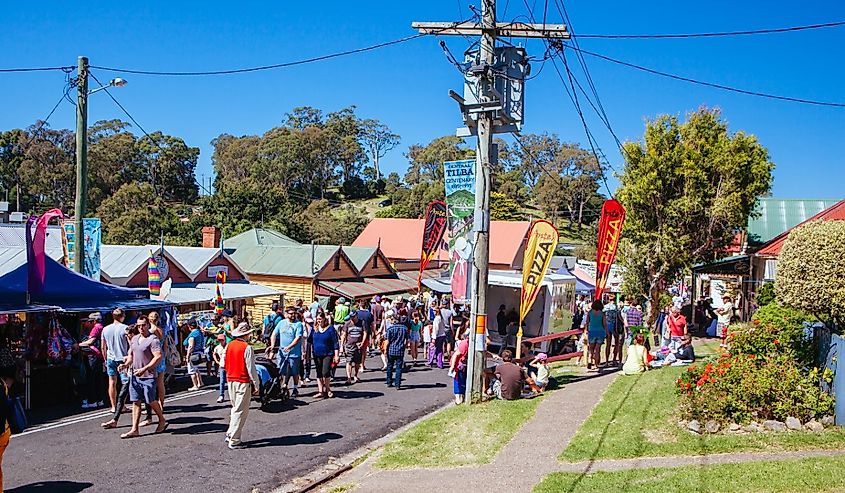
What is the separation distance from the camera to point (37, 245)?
12992 mm

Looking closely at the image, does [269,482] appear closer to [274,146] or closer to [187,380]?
[187,380]

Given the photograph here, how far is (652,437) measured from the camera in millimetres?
9703

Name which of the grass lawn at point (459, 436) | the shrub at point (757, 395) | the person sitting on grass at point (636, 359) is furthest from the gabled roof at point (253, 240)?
the shrub at point (757, 395)

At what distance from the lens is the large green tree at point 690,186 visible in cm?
2497

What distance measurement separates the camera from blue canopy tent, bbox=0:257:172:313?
12.6m

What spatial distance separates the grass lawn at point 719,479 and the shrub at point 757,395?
5.15 feet

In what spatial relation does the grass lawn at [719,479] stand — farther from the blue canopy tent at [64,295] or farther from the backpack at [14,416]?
the blue canopy tent at [64,295]

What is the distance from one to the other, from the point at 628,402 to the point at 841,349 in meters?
3.48

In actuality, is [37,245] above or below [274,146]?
below

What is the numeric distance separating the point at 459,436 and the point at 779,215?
30.5 meters

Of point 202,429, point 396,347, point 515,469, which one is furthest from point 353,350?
point 515,469

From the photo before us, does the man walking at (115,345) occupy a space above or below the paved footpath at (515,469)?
above

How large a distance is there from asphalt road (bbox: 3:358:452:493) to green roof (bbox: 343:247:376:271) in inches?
965

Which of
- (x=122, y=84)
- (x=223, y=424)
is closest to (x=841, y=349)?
(x=223, y=424)
